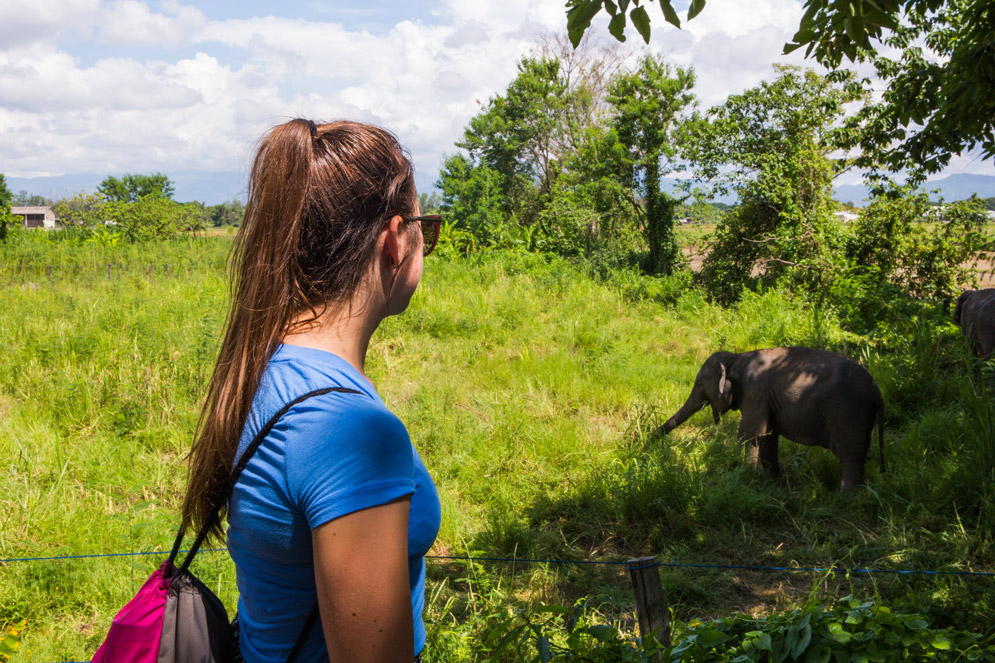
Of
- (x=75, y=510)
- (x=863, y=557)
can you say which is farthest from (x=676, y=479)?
(x=75, y=510)

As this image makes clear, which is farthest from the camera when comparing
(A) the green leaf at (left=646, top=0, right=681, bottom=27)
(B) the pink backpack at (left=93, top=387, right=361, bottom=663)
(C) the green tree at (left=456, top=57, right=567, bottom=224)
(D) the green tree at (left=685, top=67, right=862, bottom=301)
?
(C) the green tree at (left=456, top=57, right=567, bottom=224)

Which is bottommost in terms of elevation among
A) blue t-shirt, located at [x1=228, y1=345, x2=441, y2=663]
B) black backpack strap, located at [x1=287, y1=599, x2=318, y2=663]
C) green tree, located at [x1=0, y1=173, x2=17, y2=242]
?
black backpack strap, located at [x1=287, y1=599, x2=318, y2=663]

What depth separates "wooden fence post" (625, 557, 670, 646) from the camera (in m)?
2.79

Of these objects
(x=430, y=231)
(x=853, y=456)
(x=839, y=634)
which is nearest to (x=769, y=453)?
(x=853, y=456)

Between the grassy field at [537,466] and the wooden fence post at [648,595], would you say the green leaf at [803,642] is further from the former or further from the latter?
the grassy field at [537,466]

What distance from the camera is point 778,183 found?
42.8 ft

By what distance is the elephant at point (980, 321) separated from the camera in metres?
7.46

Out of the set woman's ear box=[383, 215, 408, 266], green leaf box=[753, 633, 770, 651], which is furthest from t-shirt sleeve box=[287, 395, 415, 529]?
green leaf box=[753, 633, 770, 651]

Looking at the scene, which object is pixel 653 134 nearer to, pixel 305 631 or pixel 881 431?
pixel 881 431

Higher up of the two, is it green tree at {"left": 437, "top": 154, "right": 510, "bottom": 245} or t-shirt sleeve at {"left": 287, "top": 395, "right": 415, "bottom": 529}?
green tree at {"left": 437, "top": 154, "right": 510, "bottom": 245}

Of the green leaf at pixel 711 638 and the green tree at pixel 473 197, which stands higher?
the green tree at pixel 473 197

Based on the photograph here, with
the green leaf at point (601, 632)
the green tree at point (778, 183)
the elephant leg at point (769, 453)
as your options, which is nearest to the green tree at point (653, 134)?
the green tree at point (778, 183)

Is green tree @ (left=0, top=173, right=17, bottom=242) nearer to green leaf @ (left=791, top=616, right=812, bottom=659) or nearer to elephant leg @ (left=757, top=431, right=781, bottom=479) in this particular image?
elephant leg @ (left=757, top=431, right=781, bottom=479)

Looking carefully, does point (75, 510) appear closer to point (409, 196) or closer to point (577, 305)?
point (409, 196)
